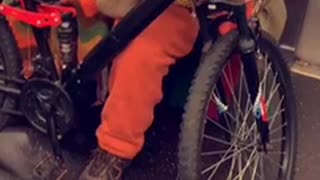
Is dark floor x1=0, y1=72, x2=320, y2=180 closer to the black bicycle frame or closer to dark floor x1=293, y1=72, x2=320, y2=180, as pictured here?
dark floor x1=293, y1=72, x2=320, y2=180

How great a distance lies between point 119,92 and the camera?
1.59 metres

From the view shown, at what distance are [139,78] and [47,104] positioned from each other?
0.27m

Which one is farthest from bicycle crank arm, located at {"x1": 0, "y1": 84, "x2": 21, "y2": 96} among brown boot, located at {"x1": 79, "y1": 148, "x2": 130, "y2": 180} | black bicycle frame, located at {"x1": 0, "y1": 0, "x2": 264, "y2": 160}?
brown boot, located at {"x1": 79, "y1": 148, "x2": 130, "y2": 180}

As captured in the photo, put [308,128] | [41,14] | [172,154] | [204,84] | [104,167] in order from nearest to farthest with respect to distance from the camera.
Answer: [204,84] < [41,14] < [104,167] < [172,154] < [308,128]

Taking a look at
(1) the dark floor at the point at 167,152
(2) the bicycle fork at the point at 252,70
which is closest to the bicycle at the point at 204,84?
(2) the bicycle fork at the point at 252,70

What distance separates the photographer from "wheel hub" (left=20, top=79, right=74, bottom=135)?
1702 millimetres

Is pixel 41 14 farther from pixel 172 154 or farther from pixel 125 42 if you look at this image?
pixel 172 154

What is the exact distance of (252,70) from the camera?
5.19ft

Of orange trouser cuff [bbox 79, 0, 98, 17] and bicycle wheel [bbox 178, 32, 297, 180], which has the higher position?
orange trouser cuff [bbox 79, 0, 98, 17]

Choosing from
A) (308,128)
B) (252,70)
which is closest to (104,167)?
(252,70)

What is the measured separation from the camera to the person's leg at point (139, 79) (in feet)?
5.20

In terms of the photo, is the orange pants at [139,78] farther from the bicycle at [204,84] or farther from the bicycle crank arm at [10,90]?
the bicycle crank arm at [10,90]

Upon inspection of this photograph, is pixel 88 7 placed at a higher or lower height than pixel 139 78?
higher

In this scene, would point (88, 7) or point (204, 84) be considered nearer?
point (204, 84)
